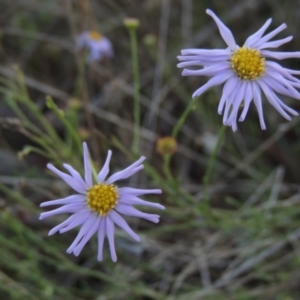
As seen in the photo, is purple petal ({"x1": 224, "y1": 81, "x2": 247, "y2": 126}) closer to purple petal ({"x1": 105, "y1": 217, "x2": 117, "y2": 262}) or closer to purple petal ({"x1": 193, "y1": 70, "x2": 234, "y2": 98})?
purple petal ({"x1": 193, "y1": 70, "x2": 234, "y2": 98})

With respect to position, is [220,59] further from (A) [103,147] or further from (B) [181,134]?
(B) [181,134]

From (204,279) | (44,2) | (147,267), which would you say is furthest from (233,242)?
(44,2)

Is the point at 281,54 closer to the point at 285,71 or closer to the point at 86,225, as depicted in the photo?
the point at 285,71

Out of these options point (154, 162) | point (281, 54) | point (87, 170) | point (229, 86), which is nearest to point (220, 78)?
point (229, 86)

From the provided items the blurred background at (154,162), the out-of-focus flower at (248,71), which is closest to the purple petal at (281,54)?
the out-of-focus flower at (248,71)

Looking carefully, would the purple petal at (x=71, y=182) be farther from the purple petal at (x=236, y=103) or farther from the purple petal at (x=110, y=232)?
the purple petal at (x=236, y=103)

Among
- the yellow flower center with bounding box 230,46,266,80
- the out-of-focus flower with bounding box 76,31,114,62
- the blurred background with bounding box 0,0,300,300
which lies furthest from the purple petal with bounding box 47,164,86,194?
the out-of-focus flower with bounding box 76,31,114,62
